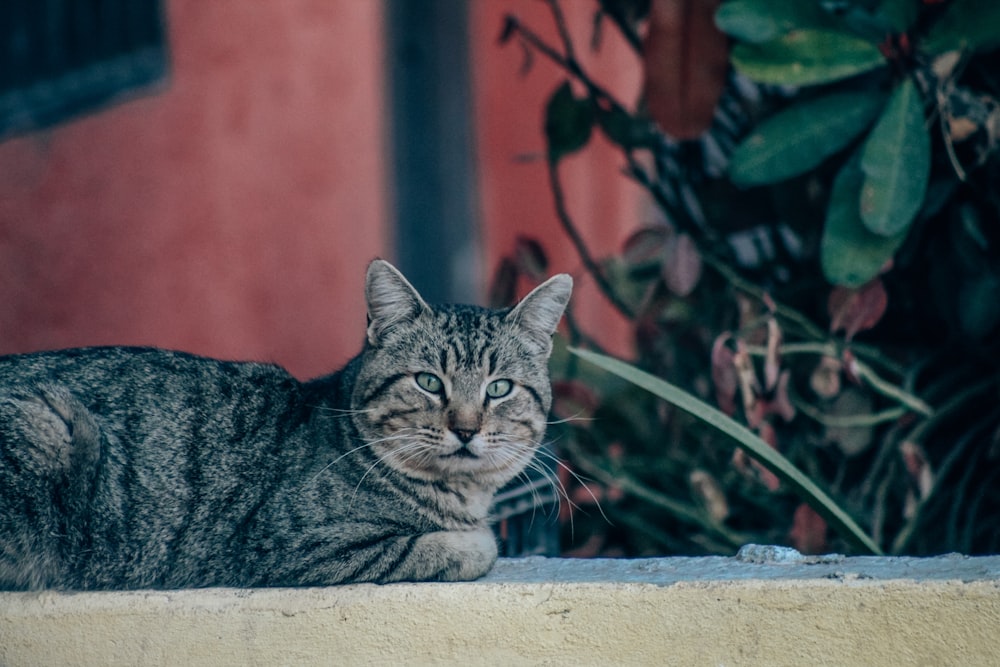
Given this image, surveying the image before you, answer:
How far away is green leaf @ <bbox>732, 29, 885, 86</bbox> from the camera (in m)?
2.82

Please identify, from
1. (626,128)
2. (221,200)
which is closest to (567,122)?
(626,128)

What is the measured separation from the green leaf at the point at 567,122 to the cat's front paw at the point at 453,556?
1359 millimetres

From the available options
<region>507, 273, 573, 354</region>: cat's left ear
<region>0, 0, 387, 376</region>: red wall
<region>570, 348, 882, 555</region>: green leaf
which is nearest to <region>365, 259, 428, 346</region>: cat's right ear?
<region>507, 273, 573, 354</region>: cat's left ear

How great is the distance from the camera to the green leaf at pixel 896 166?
2680 mm

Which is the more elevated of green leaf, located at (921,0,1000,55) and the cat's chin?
green leaf, located at (921,0,1000,55)

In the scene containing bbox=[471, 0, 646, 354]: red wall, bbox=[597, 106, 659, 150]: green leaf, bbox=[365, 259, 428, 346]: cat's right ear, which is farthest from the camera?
bbox=[471, 0, 646, 354]: red wall

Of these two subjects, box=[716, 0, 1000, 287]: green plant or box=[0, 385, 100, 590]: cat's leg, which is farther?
box=[716, 0, 1000, 287]: green plant

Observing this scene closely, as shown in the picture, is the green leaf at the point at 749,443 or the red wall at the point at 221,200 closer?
the green leaf at the point at 749,443

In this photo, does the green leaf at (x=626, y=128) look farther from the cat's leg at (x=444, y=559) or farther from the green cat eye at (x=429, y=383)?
the cat's leg at (x=444, y=559)

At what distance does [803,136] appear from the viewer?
2.88 meters

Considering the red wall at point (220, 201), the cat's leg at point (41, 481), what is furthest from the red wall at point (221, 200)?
the cat's leg at point (41, 481)

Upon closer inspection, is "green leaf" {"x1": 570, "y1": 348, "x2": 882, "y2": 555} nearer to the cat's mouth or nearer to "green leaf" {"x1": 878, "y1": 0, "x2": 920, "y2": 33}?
the cat's mouth

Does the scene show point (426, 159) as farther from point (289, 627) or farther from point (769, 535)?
point (289, 627)

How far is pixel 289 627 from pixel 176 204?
304cm
